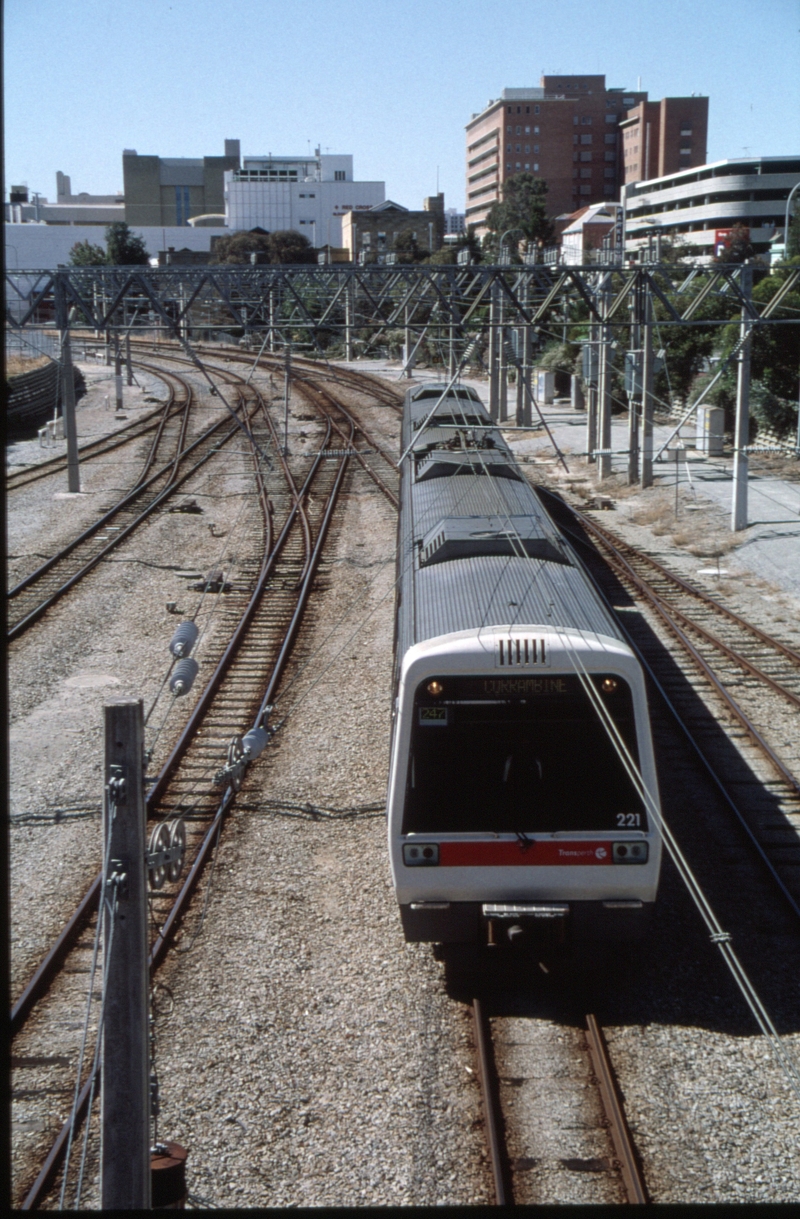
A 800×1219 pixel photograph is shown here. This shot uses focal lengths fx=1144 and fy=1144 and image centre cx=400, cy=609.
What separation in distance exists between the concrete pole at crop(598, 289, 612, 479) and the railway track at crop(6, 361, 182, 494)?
1299 cm

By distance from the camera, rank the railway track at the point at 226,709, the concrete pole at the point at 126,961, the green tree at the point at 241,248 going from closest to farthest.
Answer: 1. the concrete pole at the point at 126,961
2. the railway track at the point at 226,709
3. the green tree at the point at 241,248

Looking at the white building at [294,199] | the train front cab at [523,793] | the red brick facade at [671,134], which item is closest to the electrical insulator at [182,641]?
the train front cab at [523,793]

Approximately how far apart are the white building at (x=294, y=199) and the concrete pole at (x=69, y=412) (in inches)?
3166

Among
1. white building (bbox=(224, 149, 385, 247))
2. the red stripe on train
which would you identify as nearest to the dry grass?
the red stripe on train

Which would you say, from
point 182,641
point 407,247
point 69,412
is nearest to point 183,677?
point 182,641

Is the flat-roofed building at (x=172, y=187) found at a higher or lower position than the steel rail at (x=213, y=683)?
higher

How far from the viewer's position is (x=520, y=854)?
6.44 m

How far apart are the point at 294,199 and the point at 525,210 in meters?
30.4

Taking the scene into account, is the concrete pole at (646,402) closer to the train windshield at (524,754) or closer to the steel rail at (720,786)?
the steel rail at (720,786)

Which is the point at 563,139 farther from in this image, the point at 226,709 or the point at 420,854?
the point at 420,854

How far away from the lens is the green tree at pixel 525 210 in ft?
256

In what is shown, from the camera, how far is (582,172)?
10494 cm

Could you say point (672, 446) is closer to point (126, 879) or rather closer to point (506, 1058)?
point (506, 1058)

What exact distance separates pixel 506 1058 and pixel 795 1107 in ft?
4.88
